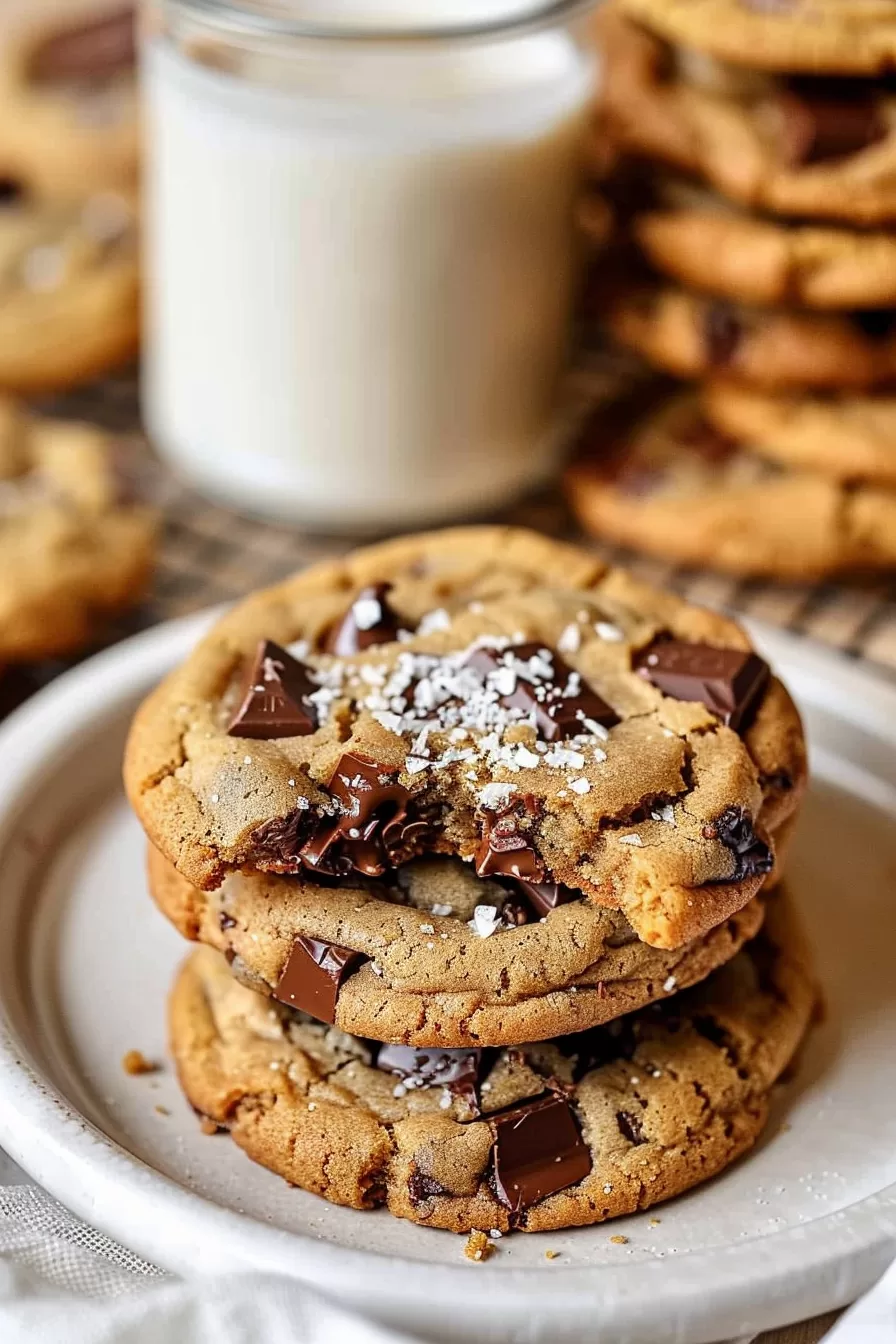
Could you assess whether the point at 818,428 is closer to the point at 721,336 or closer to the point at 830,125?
the point at 721,336

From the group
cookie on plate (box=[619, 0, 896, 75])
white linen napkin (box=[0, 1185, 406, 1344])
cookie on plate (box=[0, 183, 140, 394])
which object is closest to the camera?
white linen napkin (box=[0, 1185, 406, 1344])

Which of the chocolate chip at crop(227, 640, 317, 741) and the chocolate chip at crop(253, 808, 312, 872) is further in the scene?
the chocolate chip at crop(227, 640, 317, 741)

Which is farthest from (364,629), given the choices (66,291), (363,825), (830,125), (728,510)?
(66,291)

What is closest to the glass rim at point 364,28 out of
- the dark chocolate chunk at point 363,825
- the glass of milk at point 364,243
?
the glass of milk at point 364,243

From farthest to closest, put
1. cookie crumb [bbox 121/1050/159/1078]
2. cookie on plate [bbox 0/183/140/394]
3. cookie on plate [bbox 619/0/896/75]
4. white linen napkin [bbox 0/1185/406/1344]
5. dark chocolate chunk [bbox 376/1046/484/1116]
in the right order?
Result: cookie on plate [bbox 0/183/140/394] → cookie on plate [bbox 619/0/896/75] → cookie crumb [bbox 121/1050/159/1078] → dark chocolate chunk [bbox 376/1046/484/1116] → white linen napkin [bbox 0/1185/406/1344]

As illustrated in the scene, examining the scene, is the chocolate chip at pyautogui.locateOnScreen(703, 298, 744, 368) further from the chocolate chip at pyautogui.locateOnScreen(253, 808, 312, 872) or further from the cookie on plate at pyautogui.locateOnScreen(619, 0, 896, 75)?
the chocolate chip at pyautogui.locateOnScreen(253, 808, 312, 872)

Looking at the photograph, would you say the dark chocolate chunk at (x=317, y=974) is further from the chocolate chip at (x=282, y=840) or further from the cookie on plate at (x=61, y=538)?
the cookie on plate at (x=61, y=538)

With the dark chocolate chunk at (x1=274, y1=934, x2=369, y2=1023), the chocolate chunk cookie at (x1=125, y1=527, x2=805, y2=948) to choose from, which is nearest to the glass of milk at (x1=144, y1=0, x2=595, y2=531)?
the chocolate chunk cookie at (x1=125, y1=527, x2=805, y2=948)
